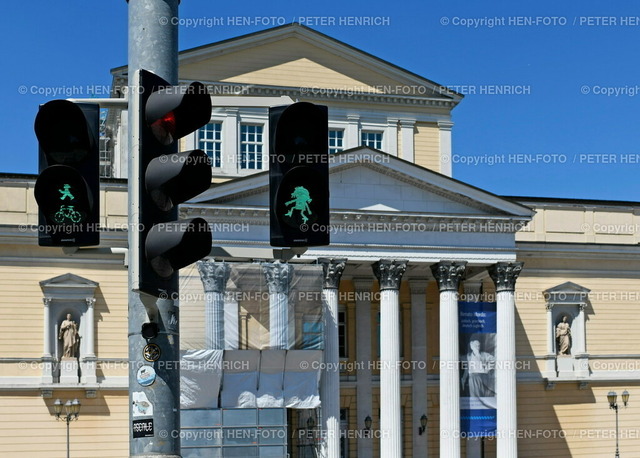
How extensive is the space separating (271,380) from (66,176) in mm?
33856

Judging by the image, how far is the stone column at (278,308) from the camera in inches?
1487


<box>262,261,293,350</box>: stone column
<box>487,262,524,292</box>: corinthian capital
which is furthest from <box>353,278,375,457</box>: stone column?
<box>262,261,293,350</box>: stone column

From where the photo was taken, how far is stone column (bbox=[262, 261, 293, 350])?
37781 mm

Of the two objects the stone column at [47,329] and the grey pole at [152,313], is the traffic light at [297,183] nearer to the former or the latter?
the grey pole at [152,313]

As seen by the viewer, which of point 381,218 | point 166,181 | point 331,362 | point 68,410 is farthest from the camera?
point 381,218

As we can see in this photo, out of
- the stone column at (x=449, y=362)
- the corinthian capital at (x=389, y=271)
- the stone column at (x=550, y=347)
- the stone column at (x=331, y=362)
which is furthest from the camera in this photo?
the stone column at (x=550, y=347)

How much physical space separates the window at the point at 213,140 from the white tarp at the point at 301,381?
26.0 feet

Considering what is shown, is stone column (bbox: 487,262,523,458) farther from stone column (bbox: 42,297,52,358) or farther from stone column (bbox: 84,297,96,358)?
stone column (bbox: 42,297,52,358)

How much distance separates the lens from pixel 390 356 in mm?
39344

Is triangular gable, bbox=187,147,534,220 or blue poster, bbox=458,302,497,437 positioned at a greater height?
triangular gable, bbox=187,147,534,220

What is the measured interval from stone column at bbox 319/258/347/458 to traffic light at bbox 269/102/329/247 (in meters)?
33.9

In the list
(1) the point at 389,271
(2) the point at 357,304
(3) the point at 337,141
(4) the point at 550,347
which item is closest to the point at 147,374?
(1) the point at 389,271

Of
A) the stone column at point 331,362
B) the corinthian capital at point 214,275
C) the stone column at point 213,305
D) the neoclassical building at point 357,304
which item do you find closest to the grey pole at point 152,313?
the neoclassical building at point 357,304

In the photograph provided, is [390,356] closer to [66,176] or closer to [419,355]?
[419,355]
